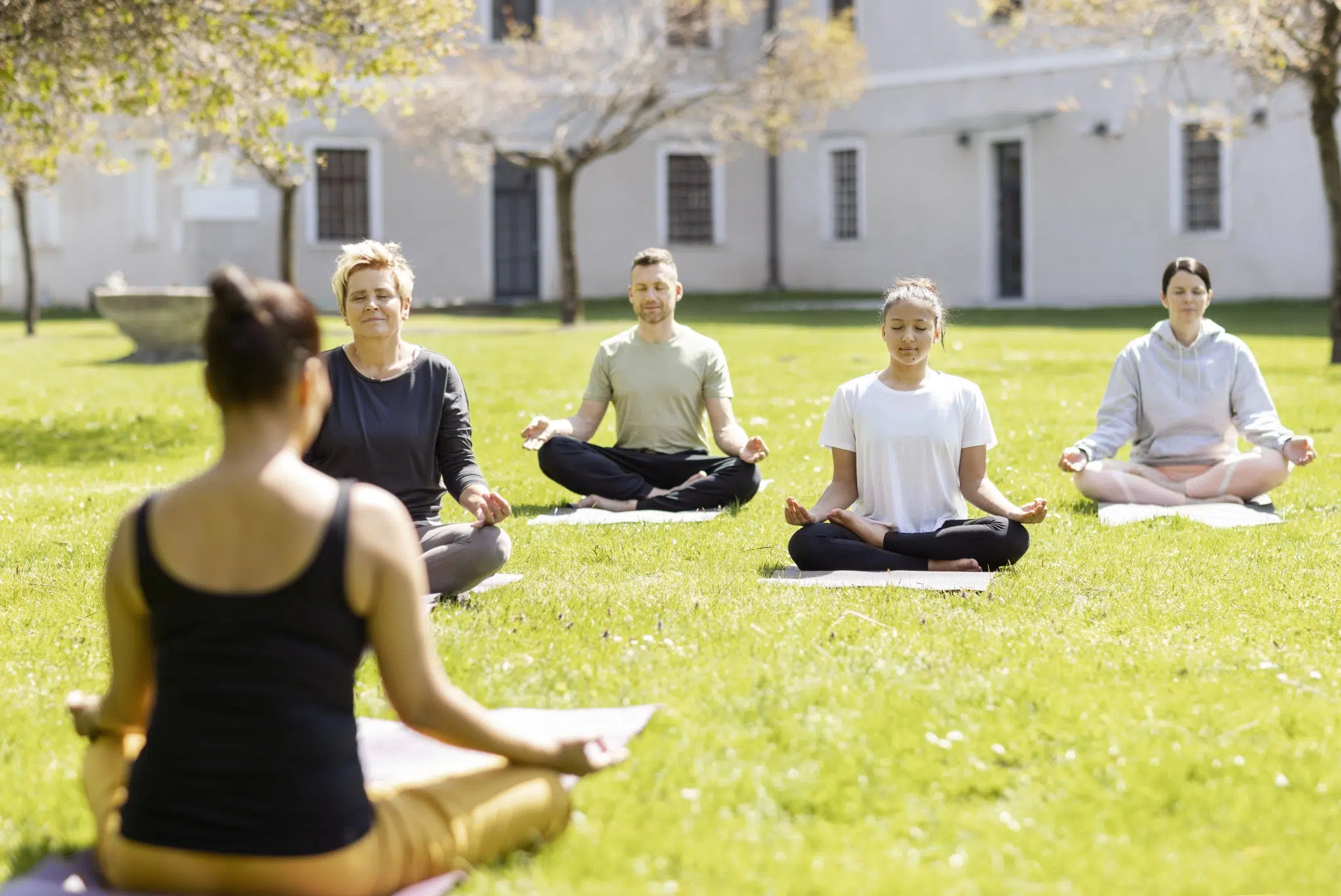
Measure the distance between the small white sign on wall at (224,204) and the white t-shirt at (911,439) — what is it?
1029 inches

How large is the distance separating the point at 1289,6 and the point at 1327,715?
12.3m

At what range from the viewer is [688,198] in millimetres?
34906

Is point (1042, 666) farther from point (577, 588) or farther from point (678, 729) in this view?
point (577, 588)

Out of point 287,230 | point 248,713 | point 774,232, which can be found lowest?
point 248,713

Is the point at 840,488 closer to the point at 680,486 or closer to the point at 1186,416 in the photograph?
the point at 680,486

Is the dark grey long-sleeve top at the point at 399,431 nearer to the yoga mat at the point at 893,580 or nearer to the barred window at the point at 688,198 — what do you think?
the yoga mat at the point at 893,580

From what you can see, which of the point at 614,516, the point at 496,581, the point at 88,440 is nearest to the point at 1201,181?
the point at 88,440

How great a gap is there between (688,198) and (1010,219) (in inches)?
254

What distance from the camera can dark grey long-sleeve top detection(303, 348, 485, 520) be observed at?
6480mm

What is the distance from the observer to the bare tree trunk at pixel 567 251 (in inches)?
1041

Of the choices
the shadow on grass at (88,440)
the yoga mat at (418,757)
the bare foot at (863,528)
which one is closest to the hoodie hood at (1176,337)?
the bare foot at (863,528)

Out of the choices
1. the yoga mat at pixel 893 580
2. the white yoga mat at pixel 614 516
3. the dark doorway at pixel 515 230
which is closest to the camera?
the yoga mat at pixel 893 580

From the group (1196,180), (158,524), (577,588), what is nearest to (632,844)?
(158,524)

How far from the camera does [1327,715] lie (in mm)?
4867
